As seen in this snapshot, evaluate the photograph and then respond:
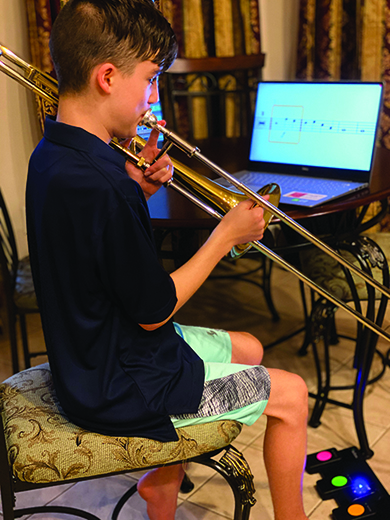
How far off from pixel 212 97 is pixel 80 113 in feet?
7.32

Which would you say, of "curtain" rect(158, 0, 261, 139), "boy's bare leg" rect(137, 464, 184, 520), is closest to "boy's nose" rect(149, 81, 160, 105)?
"boy's bare leg" rect(137, 464, 184, 520)

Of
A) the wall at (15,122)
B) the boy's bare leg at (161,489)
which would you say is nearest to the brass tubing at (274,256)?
the boy's bare leg at (161,489)

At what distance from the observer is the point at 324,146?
1.62 meters

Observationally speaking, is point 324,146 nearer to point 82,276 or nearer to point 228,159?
point 228,159

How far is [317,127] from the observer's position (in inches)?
64.4

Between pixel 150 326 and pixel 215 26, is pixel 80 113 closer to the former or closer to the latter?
pixel 150 326

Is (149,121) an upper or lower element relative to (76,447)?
upper

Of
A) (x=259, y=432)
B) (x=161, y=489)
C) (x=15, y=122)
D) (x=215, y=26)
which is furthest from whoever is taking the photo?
(x=215, y=26)

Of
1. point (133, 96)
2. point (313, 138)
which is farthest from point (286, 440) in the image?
point (313, 138)

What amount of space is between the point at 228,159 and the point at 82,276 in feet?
3.67

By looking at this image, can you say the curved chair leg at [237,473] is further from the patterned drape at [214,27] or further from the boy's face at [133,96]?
the patterned drape at [214,27]

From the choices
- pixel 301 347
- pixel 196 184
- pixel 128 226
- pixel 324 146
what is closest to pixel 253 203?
pixel 196 184

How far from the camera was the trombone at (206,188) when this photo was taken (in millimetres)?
1024

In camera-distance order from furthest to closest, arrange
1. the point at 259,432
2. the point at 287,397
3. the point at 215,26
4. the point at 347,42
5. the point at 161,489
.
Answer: the point at 347,42
the point at 215,26
the point at 259,432
the point at 161,489
the point at 287,397
